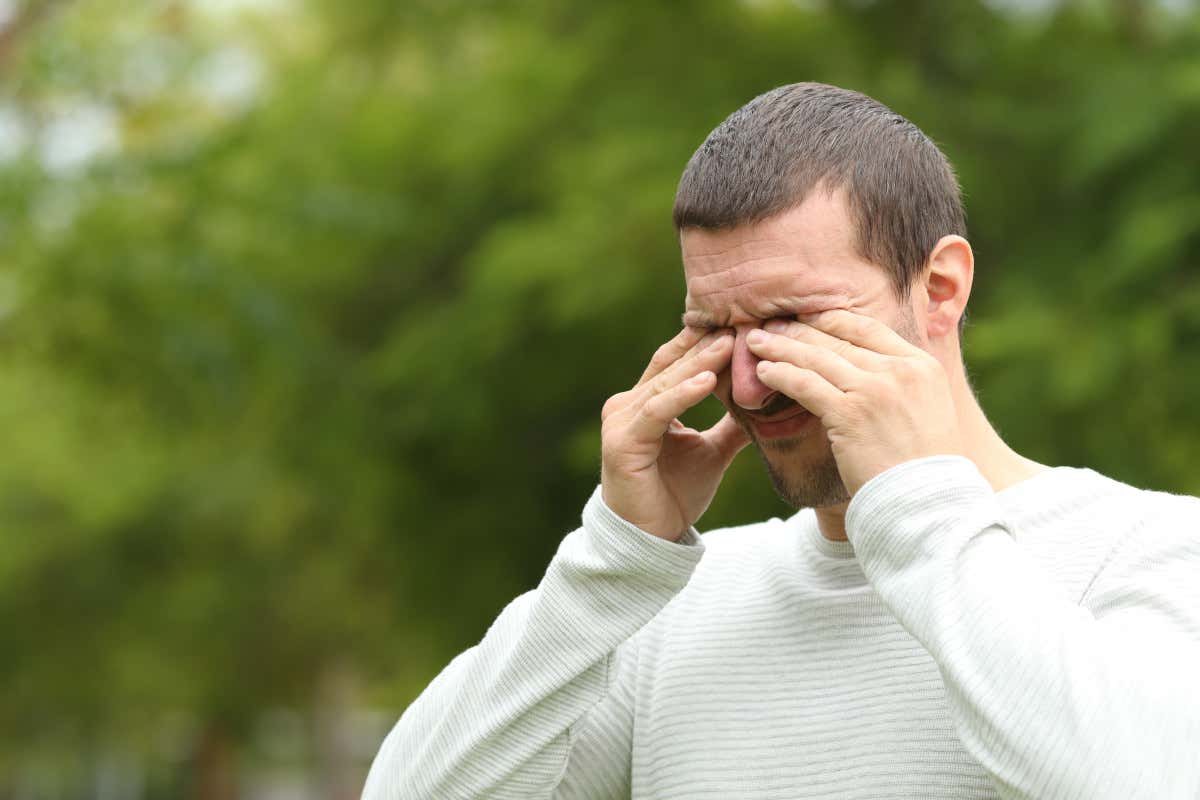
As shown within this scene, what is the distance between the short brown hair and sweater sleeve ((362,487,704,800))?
0.38m

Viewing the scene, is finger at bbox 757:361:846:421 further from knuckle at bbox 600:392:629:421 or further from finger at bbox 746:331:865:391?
knuckle at bbox 600:392:629:421

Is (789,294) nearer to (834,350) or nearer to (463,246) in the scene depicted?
(834,350)

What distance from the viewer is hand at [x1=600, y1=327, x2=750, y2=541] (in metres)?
1.86

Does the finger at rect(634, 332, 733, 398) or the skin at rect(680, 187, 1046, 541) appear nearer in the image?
the skin at rect(680, 187, 1046, 541)

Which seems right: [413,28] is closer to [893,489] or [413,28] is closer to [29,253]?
[29,253]

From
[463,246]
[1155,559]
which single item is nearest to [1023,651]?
[1155,559]

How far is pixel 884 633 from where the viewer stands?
6.18ft

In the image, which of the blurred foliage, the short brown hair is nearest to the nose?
the short brown hair

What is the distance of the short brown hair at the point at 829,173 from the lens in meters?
1.85

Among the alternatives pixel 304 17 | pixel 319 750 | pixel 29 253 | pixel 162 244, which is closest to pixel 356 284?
pixel 162 244

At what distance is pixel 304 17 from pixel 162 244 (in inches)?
125

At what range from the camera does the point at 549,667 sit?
6.16 ft

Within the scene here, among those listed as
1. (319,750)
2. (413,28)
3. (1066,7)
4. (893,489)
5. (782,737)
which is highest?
(413,28)

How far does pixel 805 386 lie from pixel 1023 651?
1.18 ft
